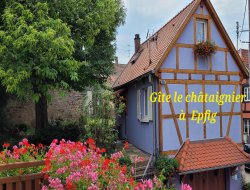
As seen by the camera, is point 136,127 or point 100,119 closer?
point 100,119

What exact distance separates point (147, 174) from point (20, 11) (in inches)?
285

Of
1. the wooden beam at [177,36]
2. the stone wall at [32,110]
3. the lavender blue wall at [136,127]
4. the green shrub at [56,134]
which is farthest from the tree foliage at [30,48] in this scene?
the stone wall at [32,110]

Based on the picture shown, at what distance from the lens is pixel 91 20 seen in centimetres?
984

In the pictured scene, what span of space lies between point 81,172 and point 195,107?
24.1 feet

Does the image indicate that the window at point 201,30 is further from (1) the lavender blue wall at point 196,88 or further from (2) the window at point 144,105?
(2) the window at point 144,105

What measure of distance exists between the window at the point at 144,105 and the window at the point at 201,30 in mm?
3201

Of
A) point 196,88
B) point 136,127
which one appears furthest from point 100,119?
point 196,88

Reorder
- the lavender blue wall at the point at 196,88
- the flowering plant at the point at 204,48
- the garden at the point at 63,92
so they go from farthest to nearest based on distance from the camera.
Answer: the flowering plant at the point at 204,48
the lavender blue wall at the point at 196,88
the garden at the point at 63,92

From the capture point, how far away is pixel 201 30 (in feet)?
35.2

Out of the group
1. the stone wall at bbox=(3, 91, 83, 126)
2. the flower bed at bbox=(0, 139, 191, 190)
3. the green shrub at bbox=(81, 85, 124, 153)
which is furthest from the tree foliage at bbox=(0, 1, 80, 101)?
the stone wall at bbox=(3, 91, 83, 126)

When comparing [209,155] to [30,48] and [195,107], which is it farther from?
[30,48]

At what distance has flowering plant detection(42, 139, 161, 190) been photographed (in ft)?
12.2

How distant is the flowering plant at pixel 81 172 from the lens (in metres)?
3.72

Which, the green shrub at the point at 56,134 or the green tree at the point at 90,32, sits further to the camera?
the green shrub at the point at 56,134
